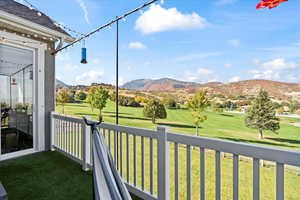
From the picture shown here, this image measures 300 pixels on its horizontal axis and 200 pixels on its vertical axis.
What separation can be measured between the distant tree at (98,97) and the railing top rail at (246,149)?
4.71 metres

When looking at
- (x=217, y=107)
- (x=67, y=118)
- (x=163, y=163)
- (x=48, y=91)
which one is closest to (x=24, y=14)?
(x=48, y=91)

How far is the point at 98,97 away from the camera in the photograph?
597 cm

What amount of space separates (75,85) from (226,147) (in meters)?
5.53

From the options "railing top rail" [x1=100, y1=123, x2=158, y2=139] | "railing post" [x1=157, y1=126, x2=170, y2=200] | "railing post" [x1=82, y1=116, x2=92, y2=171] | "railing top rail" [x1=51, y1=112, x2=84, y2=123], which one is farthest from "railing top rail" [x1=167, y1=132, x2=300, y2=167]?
"railing top rail" [x1=51, y1=112, x2=84, y2=123]

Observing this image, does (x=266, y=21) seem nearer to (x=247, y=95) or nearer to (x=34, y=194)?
(x=247, y=95)

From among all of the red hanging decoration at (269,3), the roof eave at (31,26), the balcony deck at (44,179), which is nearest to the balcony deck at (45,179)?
the balcony deck at (44,179)

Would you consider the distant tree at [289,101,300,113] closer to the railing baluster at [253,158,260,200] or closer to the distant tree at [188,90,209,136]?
the distant tree at [188,90,209,136]

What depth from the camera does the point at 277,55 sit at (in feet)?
20.9

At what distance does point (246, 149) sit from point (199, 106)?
21.0ft

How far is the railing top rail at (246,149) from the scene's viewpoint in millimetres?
926

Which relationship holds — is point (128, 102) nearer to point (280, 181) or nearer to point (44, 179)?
point (44, 179)

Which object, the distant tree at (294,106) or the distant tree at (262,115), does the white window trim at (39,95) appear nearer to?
the distant tree at (294,106)

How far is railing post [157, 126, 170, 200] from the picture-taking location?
1.59 m

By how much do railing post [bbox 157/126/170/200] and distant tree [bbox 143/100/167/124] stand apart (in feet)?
14.8
